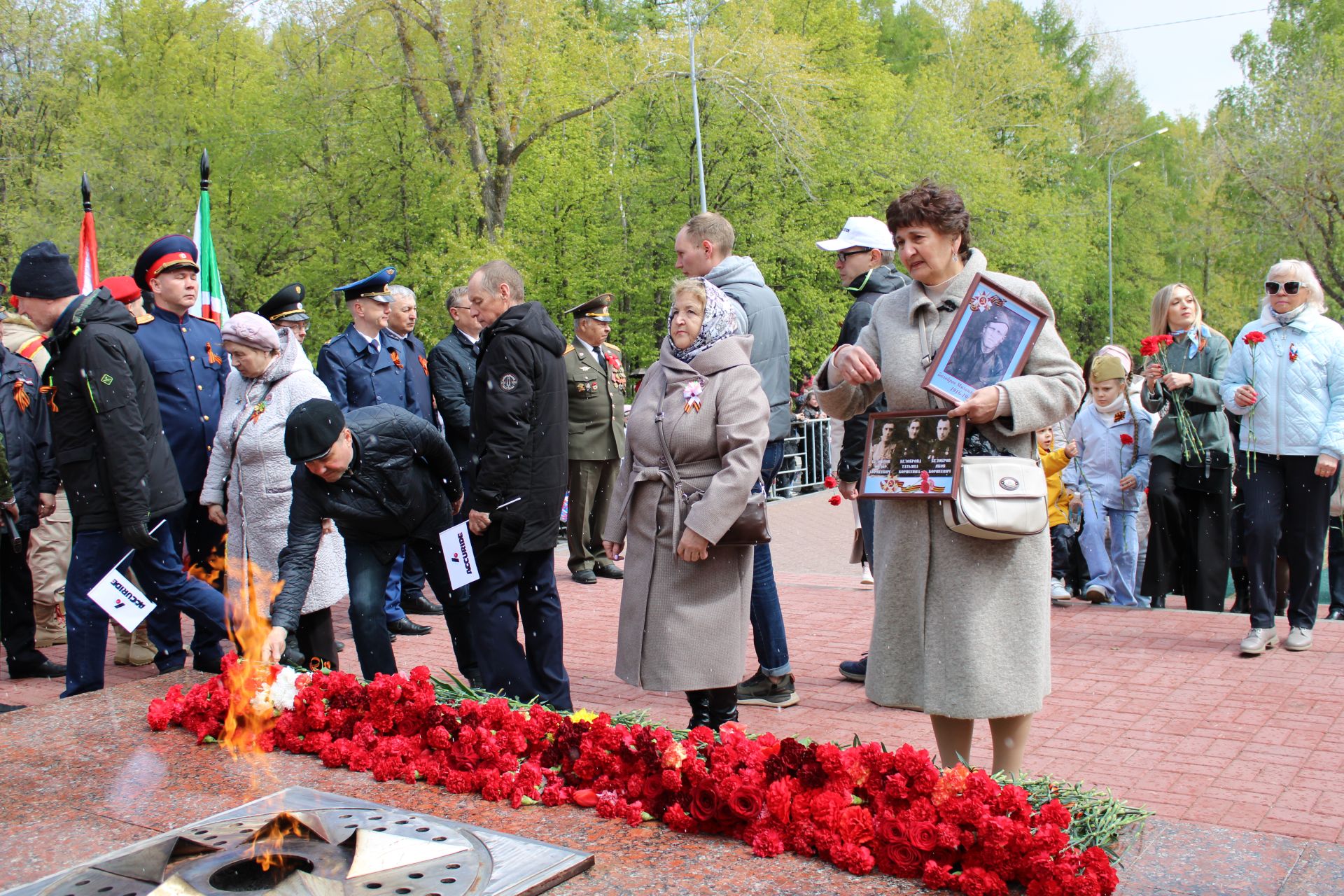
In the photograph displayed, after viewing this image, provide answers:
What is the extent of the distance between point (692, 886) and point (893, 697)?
1118 mm

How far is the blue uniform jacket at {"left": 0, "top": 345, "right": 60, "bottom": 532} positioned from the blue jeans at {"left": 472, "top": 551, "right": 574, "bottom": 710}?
3.08 metres

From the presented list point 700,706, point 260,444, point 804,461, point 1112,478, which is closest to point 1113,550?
point 1112,478

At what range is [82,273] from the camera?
33.3 ft

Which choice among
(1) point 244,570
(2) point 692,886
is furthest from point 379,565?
(2) point 692,886

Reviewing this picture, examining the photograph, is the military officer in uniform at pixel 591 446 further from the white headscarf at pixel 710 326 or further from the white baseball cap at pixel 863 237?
the white headscarf at pixel 710 326

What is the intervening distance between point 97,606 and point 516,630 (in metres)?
1.98

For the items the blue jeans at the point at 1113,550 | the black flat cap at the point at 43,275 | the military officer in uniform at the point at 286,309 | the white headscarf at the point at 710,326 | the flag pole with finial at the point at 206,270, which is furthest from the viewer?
the flag pole with finial at the point at 206,270

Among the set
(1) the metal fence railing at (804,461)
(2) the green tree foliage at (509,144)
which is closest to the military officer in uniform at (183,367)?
(1) the metal fence railing at (804,461)

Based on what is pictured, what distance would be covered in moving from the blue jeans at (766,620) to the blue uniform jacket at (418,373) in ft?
10.5

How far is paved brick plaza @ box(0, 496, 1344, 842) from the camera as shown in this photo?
414 centimetres

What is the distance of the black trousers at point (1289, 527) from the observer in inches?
241

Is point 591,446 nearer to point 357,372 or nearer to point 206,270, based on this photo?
point 357,372

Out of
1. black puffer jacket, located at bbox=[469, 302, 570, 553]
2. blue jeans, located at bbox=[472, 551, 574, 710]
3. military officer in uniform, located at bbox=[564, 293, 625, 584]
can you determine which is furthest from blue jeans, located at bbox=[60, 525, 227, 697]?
military officer in uniform, located at bbox=[564, 293, 625, 584]

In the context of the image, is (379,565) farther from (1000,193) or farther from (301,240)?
(1000,193)
